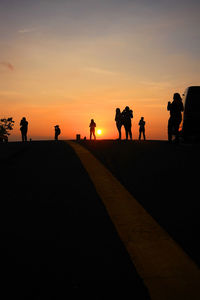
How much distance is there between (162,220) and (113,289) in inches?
55.6

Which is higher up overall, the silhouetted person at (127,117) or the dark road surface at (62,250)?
the silhouetted person at (127,117)

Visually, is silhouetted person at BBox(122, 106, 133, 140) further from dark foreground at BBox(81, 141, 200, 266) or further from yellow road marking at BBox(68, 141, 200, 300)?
yellow road marking at BBox(68, 141, 200, 300)

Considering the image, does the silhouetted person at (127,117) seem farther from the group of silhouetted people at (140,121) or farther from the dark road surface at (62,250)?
the dark road surface at (62,250)

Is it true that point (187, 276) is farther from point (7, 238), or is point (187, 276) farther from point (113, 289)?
point (7, 238)

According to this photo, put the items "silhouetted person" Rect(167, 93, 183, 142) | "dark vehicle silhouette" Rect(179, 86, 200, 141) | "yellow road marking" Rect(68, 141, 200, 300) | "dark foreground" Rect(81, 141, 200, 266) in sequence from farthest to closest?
"dark vehicle silhouette" Rect(179, 86, 200, 141), "silhouetted person" Rect(167, 93, 183, 142), "dark foreground" Rect(81, 141, 200, 266), "yellow road marking" Rect(68, 141, 200, 300)

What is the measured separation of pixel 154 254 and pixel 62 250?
2.09ft

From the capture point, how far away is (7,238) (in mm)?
2971

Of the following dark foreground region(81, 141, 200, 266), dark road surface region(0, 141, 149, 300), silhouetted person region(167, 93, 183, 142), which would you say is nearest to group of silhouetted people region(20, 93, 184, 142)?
silhouetted person region(167, 93, 183, 142)

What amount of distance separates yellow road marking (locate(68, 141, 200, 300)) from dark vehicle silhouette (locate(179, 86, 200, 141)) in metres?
10.8

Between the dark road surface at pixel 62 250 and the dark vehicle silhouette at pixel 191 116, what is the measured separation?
33.8 feet

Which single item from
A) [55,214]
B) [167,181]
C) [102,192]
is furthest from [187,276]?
[167,181]

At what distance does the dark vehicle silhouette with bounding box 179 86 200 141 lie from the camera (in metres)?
14.4

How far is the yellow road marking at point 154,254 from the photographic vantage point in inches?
76.7

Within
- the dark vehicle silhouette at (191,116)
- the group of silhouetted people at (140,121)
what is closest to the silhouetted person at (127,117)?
the group of silhouetted people at (140,121)
